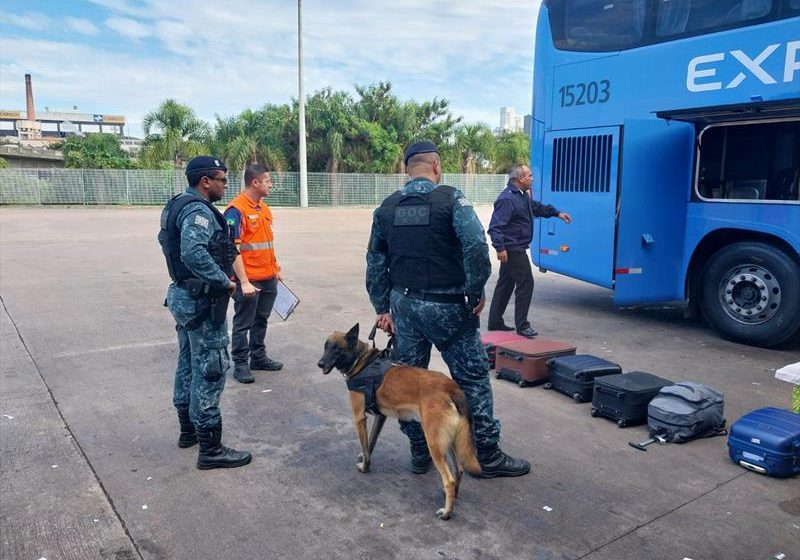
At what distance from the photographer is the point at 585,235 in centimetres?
795

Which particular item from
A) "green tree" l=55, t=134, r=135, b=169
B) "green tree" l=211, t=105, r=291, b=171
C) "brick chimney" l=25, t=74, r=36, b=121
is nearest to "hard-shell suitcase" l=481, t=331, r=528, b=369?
"green tree" l=211, t=105, r=291, b=171

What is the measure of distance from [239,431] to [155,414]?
0.77 meters

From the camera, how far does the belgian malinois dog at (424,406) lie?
324 centimetres

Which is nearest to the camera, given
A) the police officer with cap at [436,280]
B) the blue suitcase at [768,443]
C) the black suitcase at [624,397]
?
the police officer with cap at [436,280]

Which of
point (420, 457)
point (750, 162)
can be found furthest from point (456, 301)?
point (750, 162)

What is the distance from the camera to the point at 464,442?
328 centimetres

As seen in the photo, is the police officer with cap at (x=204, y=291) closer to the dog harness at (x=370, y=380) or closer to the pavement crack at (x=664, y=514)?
the dog harness at (x=370, y=380)

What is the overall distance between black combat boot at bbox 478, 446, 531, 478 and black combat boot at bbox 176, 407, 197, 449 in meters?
1.90

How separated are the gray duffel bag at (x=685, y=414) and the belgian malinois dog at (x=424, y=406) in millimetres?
1686

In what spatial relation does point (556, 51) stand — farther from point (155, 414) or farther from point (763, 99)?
point (155, 414)

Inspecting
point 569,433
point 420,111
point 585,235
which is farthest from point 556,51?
point 420,111

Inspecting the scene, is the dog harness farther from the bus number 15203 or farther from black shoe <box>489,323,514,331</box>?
the bus number 15203

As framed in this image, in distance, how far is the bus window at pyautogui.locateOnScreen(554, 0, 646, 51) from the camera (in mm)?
7352

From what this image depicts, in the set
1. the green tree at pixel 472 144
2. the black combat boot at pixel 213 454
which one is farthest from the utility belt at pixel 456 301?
the green tree at pixel 472 144
